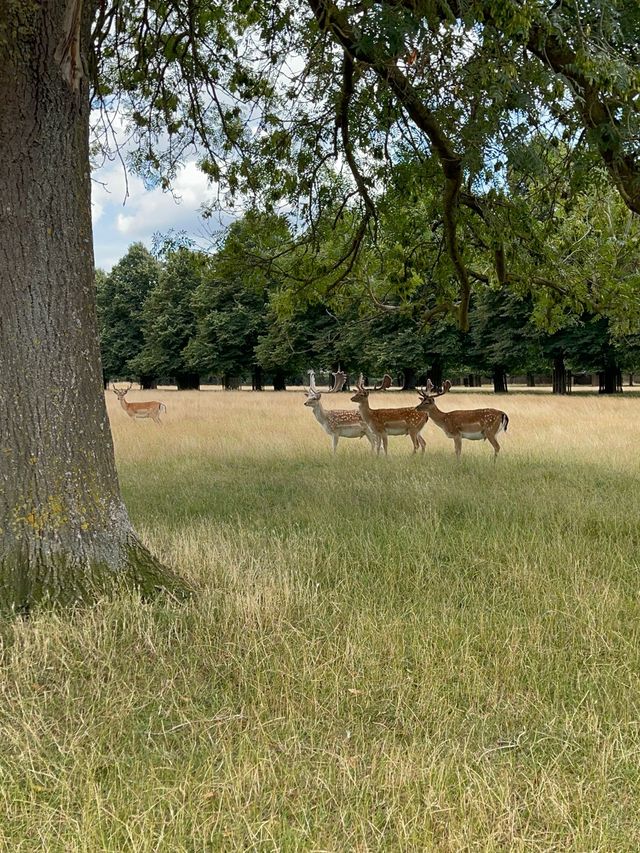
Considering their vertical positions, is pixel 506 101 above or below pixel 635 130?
above

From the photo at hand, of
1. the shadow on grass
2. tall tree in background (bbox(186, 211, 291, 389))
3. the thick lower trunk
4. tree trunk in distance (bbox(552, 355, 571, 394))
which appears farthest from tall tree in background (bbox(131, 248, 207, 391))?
the shadow on grass

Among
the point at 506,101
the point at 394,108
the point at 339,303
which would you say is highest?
the point at 394,108

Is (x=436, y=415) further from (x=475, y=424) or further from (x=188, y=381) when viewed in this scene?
(x=188, y=381)

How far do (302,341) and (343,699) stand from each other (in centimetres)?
3535

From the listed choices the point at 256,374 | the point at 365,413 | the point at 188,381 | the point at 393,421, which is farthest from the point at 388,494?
the point at 188,381

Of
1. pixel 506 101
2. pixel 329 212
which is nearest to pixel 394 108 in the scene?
pixel 329 212

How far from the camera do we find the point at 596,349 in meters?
31.1

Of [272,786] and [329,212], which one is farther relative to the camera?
[329,212]

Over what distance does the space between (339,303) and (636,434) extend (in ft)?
26.5

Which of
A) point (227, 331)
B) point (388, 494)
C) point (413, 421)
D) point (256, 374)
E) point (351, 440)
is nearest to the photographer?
point (388, 494)

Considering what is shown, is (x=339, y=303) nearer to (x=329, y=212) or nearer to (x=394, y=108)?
(x=329, y=212)

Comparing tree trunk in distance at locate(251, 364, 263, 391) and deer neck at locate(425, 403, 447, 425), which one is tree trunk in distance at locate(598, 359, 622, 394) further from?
deer neck at locate(425, 403, 447, 425)

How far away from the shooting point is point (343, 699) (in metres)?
2.63

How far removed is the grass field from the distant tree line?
17.9 meters
